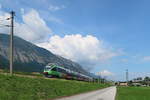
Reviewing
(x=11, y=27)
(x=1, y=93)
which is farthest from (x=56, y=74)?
(x=1, y=93)

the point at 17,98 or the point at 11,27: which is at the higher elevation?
the point at 11,27

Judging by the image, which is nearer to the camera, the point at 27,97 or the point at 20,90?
the point at 27,97

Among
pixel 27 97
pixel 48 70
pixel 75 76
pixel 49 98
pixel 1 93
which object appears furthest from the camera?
pixel 75 76

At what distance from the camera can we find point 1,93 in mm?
18641

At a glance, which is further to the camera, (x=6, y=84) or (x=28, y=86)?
(x=28, y=86)

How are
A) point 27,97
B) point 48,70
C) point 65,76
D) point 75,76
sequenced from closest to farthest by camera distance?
point 27,97 < point 48,70 < point 65,76 < point 75,76

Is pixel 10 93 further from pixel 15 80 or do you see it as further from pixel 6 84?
pixel 15 80

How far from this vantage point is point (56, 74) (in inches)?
2014

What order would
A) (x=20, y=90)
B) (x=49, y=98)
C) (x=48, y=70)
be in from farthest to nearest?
(x=48, y=70)
(x=49, y=98)
(x=20, y=90)

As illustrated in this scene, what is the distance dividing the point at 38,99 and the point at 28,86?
3.82 m

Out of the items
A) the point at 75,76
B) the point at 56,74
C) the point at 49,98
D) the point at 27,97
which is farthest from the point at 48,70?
the point at 27,97

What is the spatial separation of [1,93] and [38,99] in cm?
429

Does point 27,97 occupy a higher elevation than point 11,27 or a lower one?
lower

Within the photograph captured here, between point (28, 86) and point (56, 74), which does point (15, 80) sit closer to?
point (28, 86)
